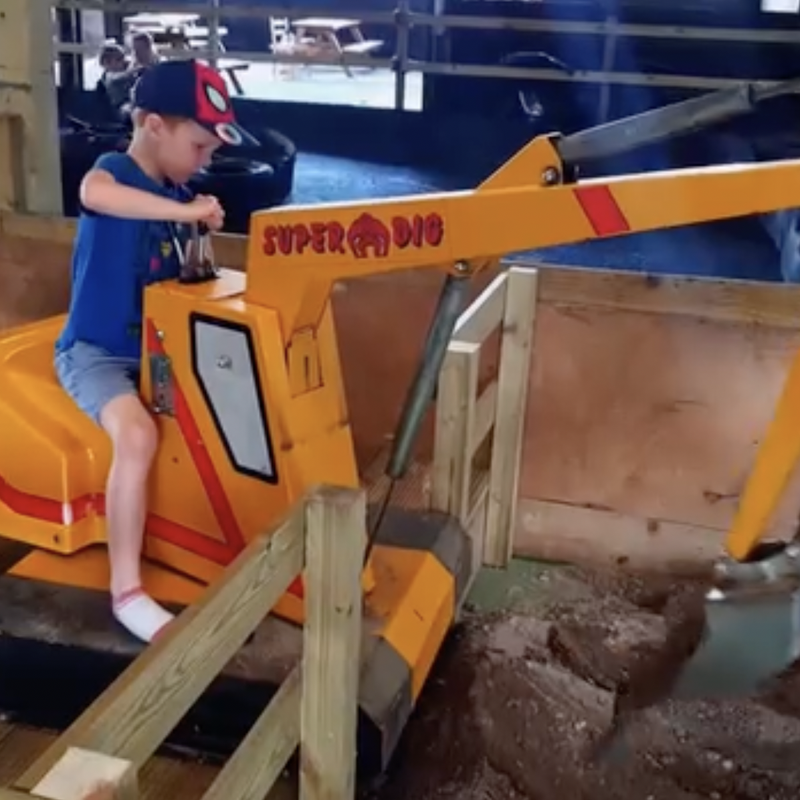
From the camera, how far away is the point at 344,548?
1.53 metres

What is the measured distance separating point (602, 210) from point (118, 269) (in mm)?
921

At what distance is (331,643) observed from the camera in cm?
159

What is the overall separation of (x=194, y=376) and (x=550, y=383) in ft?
3.08

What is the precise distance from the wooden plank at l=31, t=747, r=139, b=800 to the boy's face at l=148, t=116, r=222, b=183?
120cm

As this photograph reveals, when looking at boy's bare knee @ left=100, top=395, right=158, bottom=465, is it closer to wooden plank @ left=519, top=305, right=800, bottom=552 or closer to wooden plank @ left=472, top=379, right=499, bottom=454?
wooden plank @ left=472, top=379, right=499, bottom=454

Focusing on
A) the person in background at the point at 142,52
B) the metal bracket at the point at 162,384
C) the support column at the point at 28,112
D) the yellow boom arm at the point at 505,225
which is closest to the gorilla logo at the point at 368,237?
the yellow boom arm at the point at 505,225

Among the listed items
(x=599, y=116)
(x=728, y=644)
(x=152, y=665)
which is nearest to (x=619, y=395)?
(x=728, y=644)

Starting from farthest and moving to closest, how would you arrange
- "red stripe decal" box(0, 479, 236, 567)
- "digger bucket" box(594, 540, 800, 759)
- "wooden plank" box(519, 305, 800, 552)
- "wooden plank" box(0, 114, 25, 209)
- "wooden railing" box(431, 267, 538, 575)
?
"wooden plank" box(0, 114, 25, 209), "wooden plank" box(519, 305, 800, 552), "wooden railing" box(431, 267, 538, 575), "red stripe decal" box(0, 479, 236, 567), "digger bucket" box(594, 540, 800, 759)

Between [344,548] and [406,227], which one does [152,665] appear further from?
[406,227]

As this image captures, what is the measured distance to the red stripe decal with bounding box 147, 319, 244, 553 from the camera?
6.49 ft

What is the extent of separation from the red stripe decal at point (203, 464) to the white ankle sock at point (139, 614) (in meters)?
0.16

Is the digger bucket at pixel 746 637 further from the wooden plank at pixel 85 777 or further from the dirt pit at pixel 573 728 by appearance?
the wooden plank at pixel 85 777

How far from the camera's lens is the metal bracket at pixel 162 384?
1.98 m

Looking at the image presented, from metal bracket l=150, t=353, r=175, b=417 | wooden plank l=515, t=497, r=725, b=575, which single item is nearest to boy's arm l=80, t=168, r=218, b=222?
metal bracket l=150, t=353, r=175, b=417
